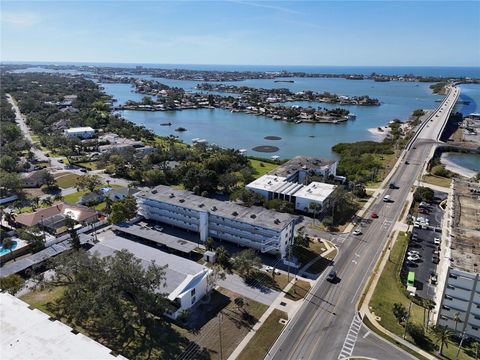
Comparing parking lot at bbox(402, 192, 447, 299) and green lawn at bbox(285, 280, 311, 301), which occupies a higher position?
parking lot at bbox(402, 192, 447, 299)

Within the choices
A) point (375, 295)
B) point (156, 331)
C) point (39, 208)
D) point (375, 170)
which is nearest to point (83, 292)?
point (156, 331)

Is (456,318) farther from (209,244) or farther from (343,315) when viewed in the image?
(209,244)

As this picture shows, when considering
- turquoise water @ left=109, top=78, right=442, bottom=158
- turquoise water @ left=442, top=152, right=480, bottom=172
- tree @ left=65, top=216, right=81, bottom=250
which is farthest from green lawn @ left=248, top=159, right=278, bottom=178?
turquoise water @ left=442, top=152, right=480, bottom=172

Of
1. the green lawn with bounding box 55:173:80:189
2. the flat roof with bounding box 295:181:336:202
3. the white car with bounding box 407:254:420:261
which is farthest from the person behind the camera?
the green lawn with bounding box 55:173:80:189

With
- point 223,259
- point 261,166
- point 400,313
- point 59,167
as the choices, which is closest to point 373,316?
point 400,313

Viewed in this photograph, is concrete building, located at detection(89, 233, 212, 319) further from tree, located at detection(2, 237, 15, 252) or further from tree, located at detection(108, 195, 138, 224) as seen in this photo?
tree, located at detection(2, 237, 15, 252)

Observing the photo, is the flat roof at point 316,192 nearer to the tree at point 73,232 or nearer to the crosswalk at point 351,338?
the crosswalk at point 351,338
